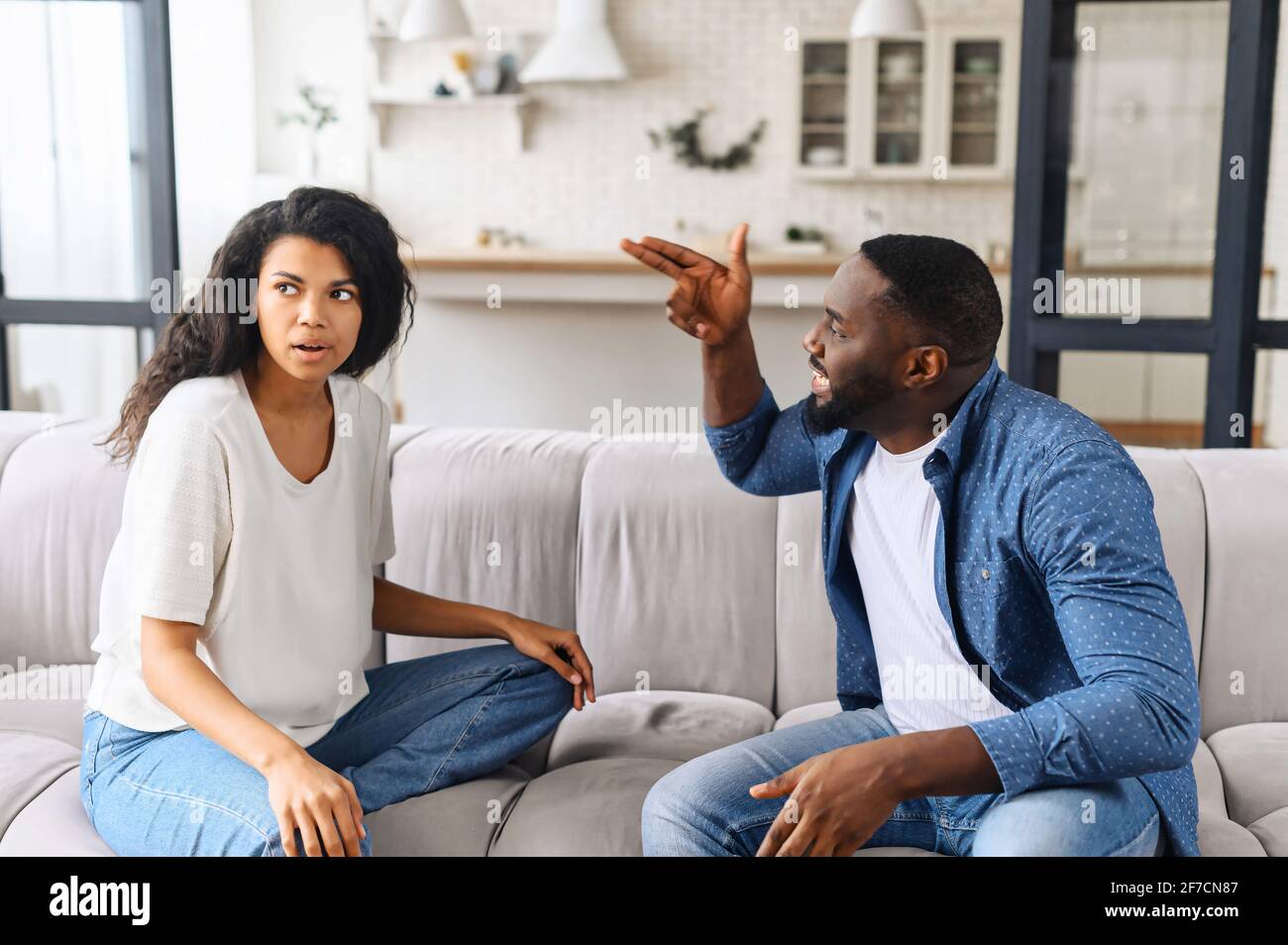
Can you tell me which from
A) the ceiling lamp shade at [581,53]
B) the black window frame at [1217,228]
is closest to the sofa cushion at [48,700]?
the black window frame at [1217,228]

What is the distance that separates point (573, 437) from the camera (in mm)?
2156

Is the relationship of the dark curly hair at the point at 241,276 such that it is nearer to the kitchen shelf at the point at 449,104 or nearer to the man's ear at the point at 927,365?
the man's ear at the point at 927,365

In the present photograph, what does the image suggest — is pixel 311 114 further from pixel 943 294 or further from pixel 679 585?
pixel 943 294

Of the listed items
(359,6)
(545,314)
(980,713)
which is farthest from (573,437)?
(359,6)

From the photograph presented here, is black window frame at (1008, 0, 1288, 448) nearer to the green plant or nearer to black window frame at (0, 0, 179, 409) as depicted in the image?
black window frame at (0, 0, 179, 409)

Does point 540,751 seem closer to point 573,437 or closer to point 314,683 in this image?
point 314,683

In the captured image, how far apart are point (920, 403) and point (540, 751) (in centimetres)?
81

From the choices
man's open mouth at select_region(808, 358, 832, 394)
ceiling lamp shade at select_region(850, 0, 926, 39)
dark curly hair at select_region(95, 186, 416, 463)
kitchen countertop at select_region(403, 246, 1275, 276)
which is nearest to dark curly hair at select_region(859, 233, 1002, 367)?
man's open mouth at select_region(808, 358, 832, 394)

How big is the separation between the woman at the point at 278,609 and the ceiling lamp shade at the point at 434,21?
13.5 ft

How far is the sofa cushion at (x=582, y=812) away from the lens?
1475 mm

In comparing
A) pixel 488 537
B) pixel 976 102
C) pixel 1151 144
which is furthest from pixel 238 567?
pixel 976 102

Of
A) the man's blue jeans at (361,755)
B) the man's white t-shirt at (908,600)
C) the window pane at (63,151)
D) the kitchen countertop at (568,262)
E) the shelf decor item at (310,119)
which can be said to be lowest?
the man's blue jeans at (361,755)

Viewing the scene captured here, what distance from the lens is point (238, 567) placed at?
1.39 meters

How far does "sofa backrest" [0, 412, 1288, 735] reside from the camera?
1.96 m
